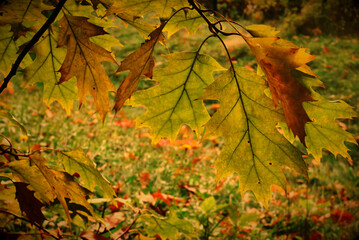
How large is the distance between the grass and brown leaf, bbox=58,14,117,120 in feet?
2.79

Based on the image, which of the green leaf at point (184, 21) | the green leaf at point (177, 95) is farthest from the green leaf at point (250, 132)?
the green leaf at point (184, 21)

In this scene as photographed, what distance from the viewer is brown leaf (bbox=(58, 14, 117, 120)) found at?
0.60 m

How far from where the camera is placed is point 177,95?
2.46 feet

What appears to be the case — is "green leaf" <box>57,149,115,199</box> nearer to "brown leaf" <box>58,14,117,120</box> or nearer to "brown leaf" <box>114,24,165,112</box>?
"brown leaf" <box>58,14,117,120</box>

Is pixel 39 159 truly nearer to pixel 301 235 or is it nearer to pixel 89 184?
pixel 89 184

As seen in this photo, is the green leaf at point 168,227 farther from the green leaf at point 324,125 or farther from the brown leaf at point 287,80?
the brown leaf at point 287,80

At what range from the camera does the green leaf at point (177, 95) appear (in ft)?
2.32

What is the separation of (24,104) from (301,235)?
4.02 meters

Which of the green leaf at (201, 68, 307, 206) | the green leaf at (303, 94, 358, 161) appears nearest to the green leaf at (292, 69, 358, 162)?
the green leaf at (303, 94, 358, 161)

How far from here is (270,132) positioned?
0.61m

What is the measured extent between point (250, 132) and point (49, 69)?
0.76m

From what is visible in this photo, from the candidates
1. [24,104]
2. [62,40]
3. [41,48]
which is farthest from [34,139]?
[62,40]

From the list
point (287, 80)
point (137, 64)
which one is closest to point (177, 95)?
point (137, 64)

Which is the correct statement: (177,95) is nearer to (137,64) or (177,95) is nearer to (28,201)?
(137,64)
